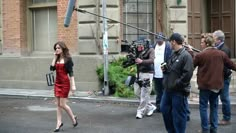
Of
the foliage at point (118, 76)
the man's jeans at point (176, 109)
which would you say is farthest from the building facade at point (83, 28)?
the man's jeans at point (176, 109)

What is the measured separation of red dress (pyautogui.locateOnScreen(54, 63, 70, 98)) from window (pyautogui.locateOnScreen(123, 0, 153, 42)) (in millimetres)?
6598

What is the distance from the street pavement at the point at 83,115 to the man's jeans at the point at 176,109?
150 cm

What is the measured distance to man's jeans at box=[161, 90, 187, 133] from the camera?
733 cm

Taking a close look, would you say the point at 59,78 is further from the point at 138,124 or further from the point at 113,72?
the point at 113,72

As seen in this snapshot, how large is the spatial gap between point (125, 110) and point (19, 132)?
3.50 m

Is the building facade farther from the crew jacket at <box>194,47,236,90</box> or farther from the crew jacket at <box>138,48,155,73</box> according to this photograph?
the crew jacket at <box>194,47,236,90</box>

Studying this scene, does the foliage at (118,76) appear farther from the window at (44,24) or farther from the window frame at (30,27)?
the window frame at (30,27)

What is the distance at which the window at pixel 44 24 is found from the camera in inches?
637

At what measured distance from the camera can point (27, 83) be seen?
1594cm

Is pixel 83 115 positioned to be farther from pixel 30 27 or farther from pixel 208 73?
pixel 30 27

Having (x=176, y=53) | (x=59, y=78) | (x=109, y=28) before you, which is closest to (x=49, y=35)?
(x=109, y=28)

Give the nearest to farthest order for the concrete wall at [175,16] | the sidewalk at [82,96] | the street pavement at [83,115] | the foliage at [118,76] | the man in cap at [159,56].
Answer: the street pavement at [83,115] < the man in cap at [159,56] < the sidewalk at [82,96] < the foliage at [118,76] < the concrete wall at [175,16]

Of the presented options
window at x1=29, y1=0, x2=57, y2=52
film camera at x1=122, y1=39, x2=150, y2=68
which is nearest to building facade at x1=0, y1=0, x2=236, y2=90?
window at x1=29, y1=0, x2=57, y2=52

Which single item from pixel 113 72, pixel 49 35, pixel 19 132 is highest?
pixel 49 35
